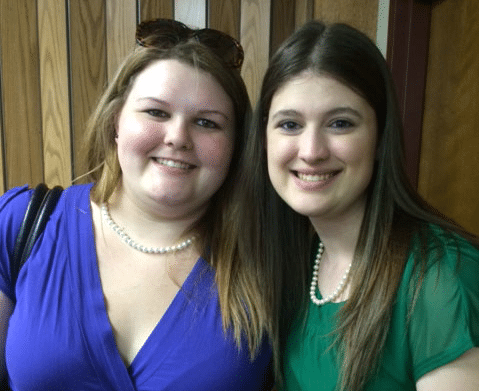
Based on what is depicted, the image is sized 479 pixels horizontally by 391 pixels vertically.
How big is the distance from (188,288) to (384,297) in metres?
0.53

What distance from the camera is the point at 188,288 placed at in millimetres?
1261

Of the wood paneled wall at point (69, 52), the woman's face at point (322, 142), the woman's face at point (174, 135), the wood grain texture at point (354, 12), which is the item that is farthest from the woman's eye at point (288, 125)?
the wood paneled wall at point (69, 52)

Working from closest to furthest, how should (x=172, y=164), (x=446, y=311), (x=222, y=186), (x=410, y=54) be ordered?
(x=446, y=311) < (x=172, y=164) < (x=222, y=186) < (x=410, y=54)

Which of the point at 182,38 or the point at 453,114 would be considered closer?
the point at 182,38

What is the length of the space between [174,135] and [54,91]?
138 cm

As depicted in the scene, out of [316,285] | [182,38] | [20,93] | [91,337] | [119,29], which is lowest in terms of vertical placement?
[91,337]

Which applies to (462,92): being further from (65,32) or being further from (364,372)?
(65,32)

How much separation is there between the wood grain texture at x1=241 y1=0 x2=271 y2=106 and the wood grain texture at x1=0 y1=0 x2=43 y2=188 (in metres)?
1.06

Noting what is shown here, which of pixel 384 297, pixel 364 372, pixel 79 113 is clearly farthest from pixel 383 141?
pixel 79 113

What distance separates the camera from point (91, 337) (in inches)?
46.3

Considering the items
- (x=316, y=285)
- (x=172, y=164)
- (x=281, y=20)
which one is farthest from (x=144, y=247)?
(x=281, y=20)

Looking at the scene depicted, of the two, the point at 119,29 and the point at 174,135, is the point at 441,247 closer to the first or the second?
the point at 174,135

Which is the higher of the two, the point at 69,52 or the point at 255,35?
the point at 255,35

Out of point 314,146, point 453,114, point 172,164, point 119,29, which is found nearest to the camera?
point 314,146
